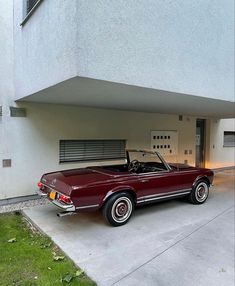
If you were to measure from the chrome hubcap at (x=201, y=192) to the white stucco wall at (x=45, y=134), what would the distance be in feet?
8.93

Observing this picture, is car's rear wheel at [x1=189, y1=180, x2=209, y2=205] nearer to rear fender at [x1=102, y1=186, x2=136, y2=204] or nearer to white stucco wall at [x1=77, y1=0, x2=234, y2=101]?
rear fender at [x1=102, y1=186, x2=136, y2=204]

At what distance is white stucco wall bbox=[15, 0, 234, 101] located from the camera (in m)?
3.41

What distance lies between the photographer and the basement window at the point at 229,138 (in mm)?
12180

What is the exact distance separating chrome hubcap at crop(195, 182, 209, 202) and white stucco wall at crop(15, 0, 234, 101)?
2125 millimetres

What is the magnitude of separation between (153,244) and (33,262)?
1763 mm

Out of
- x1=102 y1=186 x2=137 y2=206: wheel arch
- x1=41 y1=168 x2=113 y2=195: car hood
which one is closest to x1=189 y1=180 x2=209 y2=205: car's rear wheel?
x1=102 y1=186 x2=137 y2=206: wheel arch

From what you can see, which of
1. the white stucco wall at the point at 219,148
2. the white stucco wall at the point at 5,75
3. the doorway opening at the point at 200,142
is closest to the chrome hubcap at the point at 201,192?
the white stucco wall at the point at 5,75

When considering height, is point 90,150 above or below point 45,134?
below

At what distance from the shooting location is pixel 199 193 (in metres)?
6.02

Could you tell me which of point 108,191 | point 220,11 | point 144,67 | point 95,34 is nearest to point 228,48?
point 220,11

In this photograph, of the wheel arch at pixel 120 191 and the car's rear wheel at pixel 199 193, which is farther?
the car's rear wheel at pixel 199 193

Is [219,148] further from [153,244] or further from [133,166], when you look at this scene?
[153,244]

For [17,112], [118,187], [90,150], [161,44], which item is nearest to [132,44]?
[161,44]

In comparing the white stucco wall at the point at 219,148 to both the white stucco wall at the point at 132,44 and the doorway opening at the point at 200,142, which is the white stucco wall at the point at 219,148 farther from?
the white stucco wall at the point at 132,44
